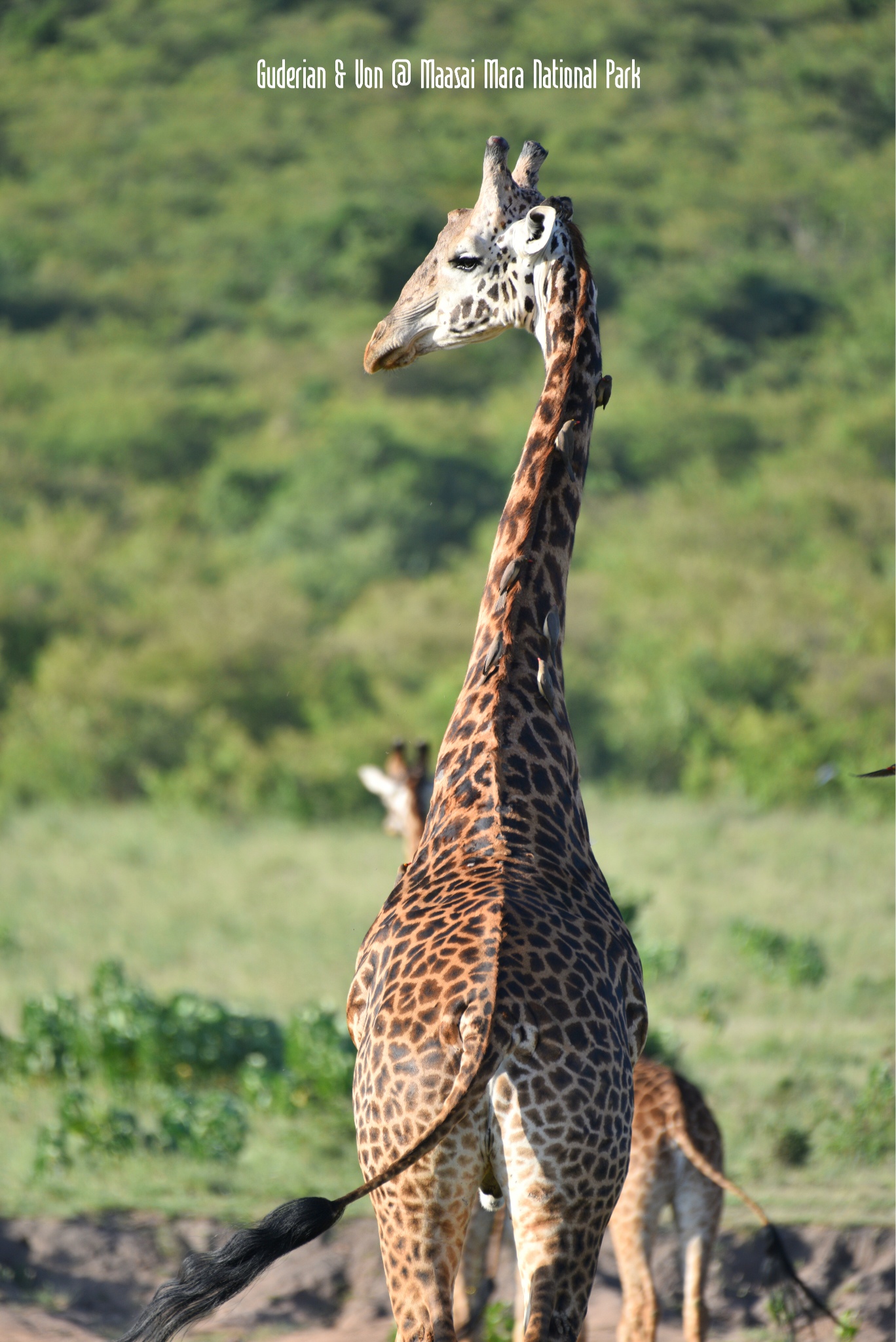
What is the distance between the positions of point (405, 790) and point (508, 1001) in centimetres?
348

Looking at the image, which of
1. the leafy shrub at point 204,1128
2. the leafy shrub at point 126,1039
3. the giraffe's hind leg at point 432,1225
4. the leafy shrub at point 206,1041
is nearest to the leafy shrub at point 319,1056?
the leafy shrub at point 204,1128

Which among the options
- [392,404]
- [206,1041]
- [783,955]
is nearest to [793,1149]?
[206,1041]

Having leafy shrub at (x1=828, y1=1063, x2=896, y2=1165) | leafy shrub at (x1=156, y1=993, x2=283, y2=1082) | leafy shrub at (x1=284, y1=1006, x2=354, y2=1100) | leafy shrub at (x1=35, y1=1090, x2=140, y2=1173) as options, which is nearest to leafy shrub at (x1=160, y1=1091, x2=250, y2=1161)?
leafy shrub at (x1=35, y1=1090, x2=140, y2=1173)

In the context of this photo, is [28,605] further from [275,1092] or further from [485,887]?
[485,887]

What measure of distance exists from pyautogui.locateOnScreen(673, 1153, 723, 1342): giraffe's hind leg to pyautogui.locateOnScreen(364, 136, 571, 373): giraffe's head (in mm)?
2906

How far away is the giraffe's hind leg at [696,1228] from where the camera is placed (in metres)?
5.10

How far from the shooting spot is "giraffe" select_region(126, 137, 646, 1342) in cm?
318

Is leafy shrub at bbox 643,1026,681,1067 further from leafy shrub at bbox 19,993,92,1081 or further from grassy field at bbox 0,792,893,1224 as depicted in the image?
leafy shrub at bbox 19,993,92,1081

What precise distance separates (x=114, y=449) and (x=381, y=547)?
8.56 metres

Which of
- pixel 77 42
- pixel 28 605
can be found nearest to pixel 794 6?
pixel 77 42

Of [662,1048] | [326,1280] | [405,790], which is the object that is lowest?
[326,1280]

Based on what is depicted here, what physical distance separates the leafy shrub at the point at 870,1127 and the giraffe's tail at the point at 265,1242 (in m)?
5.33

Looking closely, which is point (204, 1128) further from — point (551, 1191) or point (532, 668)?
point (551, 1191)

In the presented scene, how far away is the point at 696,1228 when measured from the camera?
5125mm
